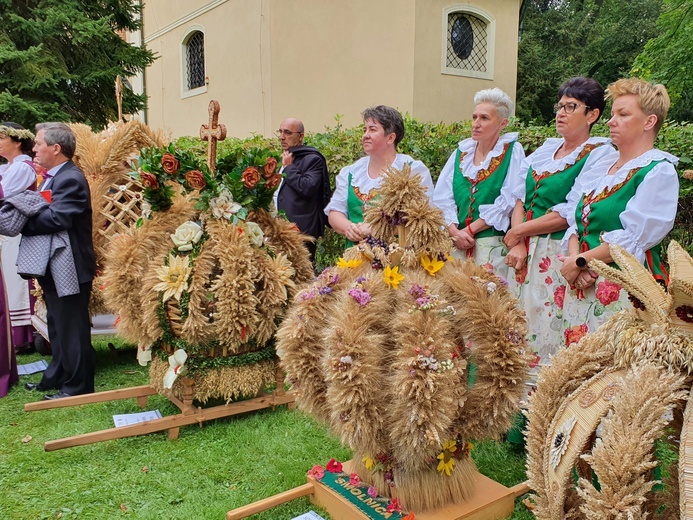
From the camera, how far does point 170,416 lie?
3613mm

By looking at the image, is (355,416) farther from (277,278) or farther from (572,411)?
(277,278)

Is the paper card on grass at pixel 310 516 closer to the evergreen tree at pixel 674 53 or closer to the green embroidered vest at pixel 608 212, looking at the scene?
the green embroidered vest at pixel 608 212

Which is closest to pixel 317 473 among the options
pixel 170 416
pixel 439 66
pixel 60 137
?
pixel 170 416

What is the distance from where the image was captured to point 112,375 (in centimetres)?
501

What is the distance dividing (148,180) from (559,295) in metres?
2.53

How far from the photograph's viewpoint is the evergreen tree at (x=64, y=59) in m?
9.01

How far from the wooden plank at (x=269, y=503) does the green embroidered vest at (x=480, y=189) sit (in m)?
1.74

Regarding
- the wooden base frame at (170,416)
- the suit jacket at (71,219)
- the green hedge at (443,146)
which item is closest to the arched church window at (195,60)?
the green hedge at (443,146)

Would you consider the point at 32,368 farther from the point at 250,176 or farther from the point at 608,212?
the point at 608,212

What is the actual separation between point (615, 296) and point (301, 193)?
2917 millimetres

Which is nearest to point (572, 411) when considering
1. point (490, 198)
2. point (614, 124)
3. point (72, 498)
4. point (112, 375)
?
point (614, 124)

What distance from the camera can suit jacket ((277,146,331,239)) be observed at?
Result: 15.8ft

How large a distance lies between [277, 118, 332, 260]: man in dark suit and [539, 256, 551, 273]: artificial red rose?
2330 mm

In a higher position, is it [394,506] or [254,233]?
[254,233]
